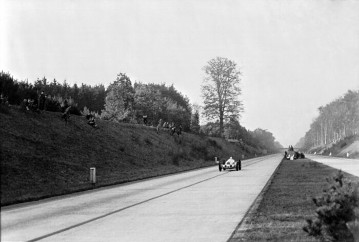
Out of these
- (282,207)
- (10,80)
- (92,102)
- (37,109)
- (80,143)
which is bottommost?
(282,207)

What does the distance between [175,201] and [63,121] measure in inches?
756

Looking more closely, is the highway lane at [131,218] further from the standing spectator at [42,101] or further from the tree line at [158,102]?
the tree line at [158,102]

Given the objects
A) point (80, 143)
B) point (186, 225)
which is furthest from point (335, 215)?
point (80, 143)

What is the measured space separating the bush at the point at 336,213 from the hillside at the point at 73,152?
496 cm

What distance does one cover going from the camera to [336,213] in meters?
6.30

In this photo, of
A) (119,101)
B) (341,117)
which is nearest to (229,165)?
(119,101)

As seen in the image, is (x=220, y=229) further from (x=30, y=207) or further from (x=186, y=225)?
(x=30, y=207)

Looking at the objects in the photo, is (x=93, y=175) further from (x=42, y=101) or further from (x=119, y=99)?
(x=119, y=99)

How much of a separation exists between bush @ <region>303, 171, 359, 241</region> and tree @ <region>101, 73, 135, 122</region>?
5183 centimetres

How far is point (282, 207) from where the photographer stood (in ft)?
40.9

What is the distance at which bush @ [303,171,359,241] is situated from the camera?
20.8ft

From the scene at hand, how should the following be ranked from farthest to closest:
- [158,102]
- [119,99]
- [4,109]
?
[158,102], [119,99], [4,109]

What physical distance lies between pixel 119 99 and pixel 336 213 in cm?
5841

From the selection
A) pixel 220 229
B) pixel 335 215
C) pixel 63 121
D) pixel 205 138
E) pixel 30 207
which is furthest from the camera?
pixel 205 138
